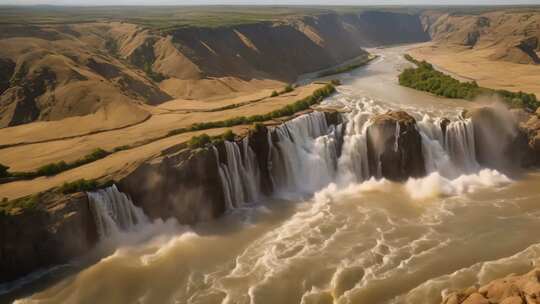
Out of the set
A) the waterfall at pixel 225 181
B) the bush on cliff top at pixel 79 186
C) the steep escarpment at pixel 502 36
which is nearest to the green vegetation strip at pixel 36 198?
the bush on cliff top at pixel 79 186

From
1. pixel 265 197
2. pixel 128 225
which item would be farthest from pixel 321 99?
pixel 128 225

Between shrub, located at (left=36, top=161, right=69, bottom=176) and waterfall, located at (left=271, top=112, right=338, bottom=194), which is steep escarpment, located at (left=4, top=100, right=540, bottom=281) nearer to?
waterfall, located at (left=271, top=112, right=338, bottom=194)

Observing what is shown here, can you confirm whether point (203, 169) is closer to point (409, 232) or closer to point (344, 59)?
point (409, 232)

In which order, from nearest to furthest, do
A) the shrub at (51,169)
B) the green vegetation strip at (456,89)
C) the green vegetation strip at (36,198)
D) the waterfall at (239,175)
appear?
the green vegetation strip at (36,198)
the shrub at (51,169)
the waterfall at (239,175)
the green vegetation strip at (456,89)

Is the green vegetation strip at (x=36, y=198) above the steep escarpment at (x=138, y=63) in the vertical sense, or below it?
below

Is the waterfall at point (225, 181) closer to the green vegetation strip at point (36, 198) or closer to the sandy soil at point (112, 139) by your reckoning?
the sandy soil at point (112, 139)

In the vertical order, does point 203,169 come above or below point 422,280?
above
